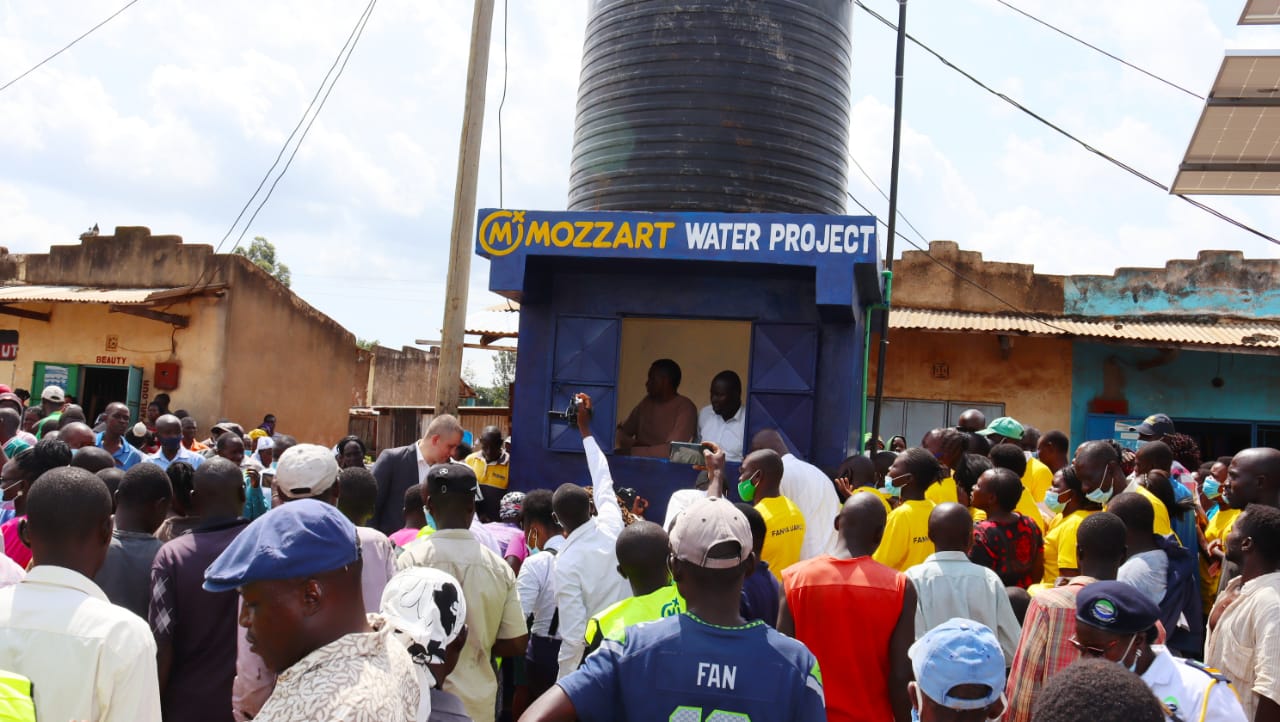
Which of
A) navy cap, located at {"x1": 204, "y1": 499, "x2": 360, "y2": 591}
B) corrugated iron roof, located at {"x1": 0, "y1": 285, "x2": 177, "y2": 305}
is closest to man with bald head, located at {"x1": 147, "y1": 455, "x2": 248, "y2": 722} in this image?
navy cap, located at {"x1": 204, "y1": 499, "x2": 360, "y2": 591}

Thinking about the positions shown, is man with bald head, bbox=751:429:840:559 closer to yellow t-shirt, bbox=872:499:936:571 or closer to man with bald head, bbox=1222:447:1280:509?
yellow t-shirt, bbox=872:499:936:571

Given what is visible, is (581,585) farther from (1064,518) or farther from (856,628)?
(1064,518)

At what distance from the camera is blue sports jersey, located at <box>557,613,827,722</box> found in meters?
2.37

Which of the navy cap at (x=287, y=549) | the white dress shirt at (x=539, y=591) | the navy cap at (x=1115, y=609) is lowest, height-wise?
the white dress shirt at (x=539, y=591)

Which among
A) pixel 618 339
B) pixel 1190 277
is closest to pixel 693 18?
pixel 618 339

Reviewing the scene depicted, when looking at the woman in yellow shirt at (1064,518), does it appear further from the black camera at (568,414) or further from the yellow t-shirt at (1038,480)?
the black camera at (568,414)

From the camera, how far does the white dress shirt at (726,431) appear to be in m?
8.68

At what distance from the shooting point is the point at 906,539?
16.4ft

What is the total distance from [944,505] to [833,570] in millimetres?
731

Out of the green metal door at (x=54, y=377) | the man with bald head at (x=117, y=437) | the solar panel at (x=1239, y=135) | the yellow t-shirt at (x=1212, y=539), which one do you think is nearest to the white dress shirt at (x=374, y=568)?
the yellow t-shirt at (x=1212, y=539)

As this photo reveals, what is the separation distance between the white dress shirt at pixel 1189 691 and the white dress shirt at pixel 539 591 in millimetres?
2529

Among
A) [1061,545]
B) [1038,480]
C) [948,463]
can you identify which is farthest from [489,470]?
[1061,545]

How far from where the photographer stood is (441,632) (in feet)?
9.09

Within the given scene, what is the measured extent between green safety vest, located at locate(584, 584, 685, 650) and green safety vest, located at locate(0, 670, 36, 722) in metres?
1.80
